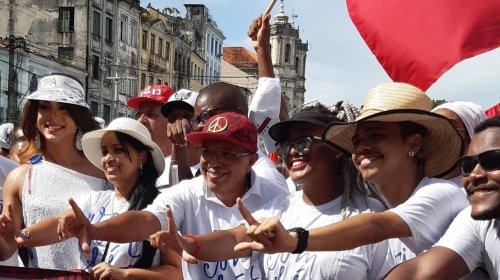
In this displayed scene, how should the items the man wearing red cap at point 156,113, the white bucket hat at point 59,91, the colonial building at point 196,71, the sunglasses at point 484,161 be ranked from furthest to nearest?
the colonial building at point 196,71 → the man wearing red cap at point 156,113 → the white bucket hat at point 59,91 → the sunglasses at point 484,161

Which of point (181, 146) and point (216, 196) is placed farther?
point (181, 146)

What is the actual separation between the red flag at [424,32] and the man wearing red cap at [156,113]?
1640 mm

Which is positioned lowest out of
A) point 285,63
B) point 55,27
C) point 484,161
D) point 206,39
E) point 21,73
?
point 484,161

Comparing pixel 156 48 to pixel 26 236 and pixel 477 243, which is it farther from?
pixel 477 243

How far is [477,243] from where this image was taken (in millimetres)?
2762

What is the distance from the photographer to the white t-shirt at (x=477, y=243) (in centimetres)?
271

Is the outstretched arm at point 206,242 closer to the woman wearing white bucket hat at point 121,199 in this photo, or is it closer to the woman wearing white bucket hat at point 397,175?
the woman wearing white bucket hat at point 397,175

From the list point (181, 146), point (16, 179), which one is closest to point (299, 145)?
point (181, 146)

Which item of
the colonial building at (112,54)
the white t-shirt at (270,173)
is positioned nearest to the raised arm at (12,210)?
the white t-shirt at (270,173)

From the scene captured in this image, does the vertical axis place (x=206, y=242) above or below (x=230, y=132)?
below

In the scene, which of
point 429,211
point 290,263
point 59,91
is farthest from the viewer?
point 59,91

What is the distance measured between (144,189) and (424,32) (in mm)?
2253

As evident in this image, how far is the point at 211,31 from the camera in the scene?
217ft

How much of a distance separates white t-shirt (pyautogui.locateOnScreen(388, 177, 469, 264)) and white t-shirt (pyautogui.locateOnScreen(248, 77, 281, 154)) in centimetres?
171
